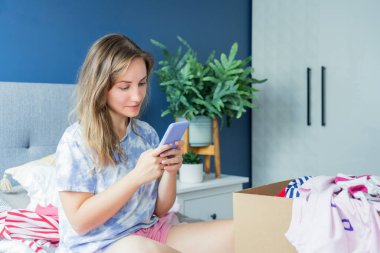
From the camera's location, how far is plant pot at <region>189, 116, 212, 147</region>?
2.71m

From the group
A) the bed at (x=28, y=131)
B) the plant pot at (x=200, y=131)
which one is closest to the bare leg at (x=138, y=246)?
the bed at (x=28, y=131)

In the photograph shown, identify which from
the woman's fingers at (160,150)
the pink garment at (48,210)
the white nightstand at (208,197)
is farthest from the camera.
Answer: the white nightstand at (208,197)

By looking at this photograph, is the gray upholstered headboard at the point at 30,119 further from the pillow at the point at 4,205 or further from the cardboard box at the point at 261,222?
the cardboard box at the point at 261,222

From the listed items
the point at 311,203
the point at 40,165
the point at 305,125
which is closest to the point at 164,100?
the point at 305,125

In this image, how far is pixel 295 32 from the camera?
3.13 metres

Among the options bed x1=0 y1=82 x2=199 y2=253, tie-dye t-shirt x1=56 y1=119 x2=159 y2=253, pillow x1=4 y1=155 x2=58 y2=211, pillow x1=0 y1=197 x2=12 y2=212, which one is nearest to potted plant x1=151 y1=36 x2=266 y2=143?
bed x1=0 y1=82 x2=199 y2=253

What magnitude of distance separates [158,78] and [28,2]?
0.90m

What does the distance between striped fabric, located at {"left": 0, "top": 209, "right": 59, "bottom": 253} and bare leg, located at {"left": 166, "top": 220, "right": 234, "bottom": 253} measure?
16.0 inches

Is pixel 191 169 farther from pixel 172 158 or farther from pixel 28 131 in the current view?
pixel 172 158

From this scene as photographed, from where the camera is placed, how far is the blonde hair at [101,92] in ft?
4.41

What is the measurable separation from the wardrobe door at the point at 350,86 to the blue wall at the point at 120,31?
0.65m

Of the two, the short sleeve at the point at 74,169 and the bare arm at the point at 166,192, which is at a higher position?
the short sleeve at the point at 74,169

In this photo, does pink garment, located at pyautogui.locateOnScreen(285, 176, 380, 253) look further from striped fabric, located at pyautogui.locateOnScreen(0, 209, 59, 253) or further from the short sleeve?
striped fabric, located at pyautogui.locateOnScreen(0, 209, 59, 253)

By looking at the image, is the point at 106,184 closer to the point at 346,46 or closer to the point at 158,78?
the point at 158,78
